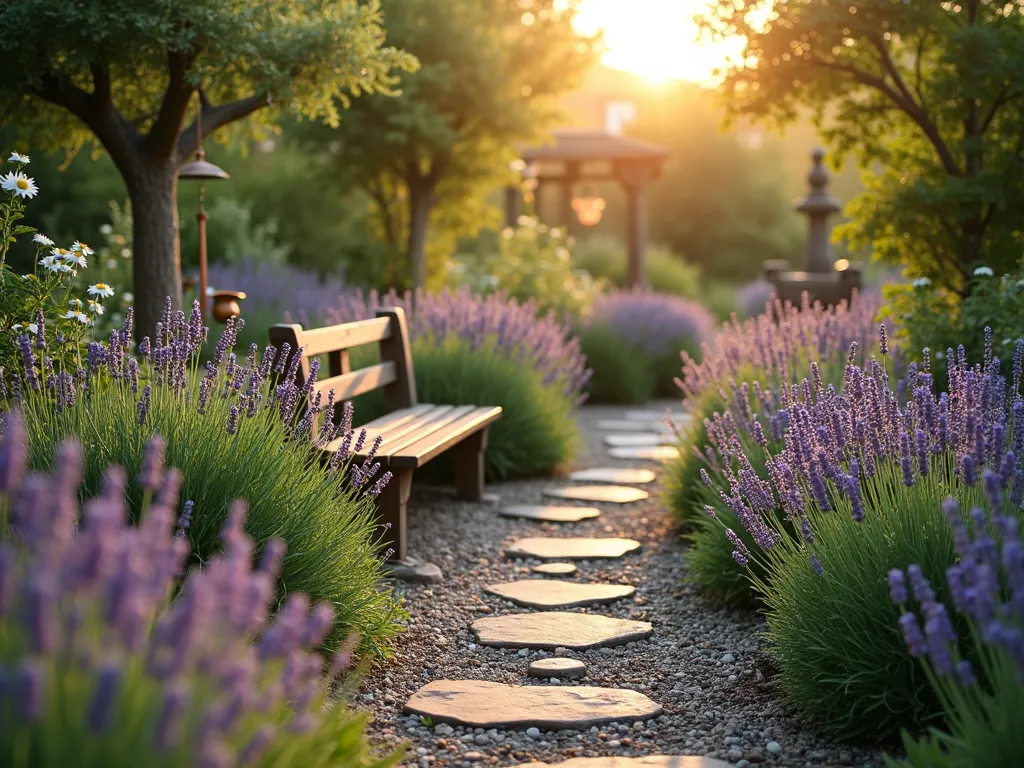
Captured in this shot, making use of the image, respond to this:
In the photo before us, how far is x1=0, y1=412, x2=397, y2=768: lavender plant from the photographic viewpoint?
1262 mm

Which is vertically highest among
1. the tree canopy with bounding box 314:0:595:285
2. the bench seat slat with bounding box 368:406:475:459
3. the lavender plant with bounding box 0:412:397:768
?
the tree canopy with bounding box 314:0:595:285

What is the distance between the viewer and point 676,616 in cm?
412

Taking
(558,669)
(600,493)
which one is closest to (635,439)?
(600,493)

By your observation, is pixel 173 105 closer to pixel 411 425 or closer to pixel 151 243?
pixel 151 243

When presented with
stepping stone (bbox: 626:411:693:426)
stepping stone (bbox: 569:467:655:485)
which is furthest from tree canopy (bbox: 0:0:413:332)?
stepping stone (bbox: 626:411:693:426)

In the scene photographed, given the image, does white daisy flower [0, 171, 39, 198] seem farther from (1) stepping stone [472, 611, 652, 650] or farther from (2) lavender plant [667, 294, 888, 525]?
(2) lavender plant [667, 294, 888, 525]

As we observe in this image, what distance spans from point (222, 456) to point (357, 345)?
2.36 meters

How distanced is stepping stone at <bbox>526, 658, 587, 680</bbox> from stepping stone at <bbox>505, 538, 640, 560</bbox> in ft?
4.90

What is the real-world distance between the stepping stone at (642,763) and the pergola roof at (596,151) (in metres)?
15.0

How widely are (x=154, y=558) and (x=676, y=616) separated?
3007 millimetres

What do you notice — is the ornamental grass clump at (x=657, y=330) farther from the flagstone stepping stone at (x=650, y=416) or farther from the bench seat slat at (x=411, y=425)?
the bench seat slat at (x=411, y=425)

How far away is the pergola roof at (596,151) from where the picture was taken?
1712cm

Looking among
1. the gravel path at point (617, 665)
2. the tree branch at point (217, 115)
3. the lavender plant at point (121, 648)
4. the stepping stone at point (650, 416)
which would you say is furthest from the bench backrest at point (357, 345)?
the stepping stone at point (650, 416)

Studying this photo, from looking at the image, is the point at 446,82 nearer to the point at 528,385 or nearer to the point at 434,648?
the point at 528,385
